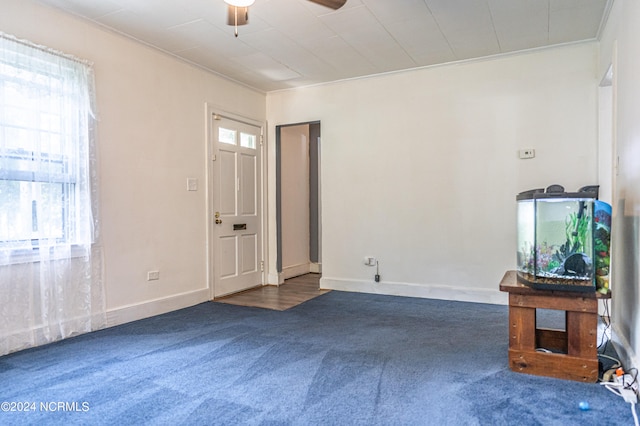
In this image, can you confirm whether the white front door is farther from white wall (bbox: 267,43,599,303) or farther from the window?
the window

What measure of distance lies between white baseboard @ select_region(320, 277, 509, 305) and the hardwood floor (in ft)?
0.68

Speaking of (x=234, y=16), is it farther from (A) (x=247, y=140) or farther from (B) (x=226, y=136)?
(A) (x=247, y=140)

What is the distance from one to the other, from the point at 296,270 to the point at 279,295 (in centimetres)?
144

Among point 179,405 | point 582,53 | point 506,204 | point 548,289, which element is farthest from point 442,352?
point 582,53

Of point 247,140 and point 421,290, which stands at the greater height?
point 247,140

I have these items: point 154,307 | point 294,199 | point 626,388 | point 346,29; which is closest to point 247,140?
point 294,199

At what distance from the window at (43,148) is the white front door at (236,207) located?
1.57 metres

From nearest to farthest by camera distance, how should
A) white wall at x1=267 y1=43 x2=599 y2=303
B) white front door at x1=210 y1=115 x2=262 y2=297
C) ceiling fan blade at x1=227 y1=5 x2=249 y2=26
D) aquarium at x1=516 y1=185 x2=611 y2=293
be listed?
aquarium at x1=516 y1=185 x2=611 y2=293
ceiling fan blade at x1=227 y1=5 x2=249 y2=26
white wall at x1=267 y1=43 x2=599 y2=303
white front door at x1=210 y1=115 x2=262 y2=297

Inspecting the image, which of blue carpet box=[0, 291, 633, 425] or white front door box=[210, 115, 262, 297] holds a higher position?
white front door box=[210, 115, 262, 297]

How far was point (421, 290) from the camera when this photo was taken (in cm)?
463

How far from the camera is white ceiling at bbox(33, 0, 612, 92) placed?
3.16 m

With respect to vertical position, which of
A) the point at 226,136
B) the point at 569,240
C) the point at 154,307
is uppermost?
the point at 226,136

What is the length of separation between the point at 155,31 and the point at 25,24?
37.4 inches

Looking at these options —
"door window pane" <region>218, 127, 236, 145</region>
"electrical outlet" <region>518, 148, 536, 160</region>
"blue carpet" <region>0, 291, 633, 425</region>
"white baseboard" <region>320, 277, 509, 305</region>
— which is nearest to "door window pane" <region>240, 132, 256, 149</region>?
"door window pane" <region>218, 127, 236, 145</region>
